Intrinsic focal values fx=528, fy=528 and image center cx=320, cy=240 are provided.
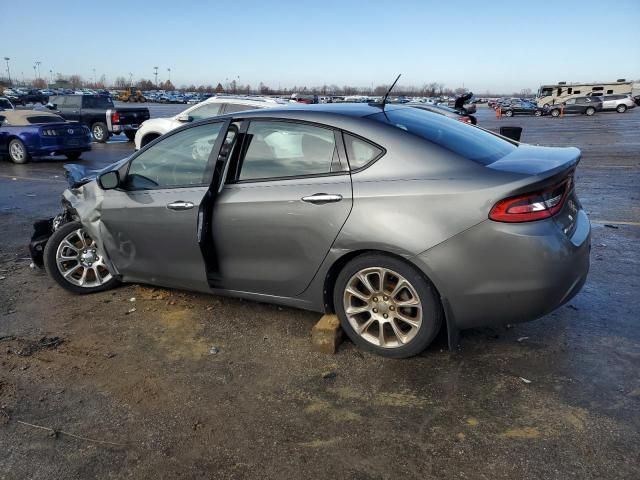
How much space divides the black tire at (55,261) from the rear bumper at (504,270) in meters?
3.14

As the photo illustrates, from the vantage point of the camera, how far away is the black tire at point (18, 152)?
14.4 m

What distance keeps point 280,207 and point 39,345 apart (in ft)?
6.77

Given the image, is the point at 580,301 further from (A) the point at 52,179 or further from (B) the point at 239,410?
(A) the point at 52,179

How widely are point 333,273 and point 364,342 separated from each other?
0.51 m

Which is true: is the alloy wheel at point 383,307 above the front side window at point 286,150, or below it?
below

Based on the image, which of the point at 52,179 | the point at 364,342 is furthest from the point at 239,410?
the point at 52,179

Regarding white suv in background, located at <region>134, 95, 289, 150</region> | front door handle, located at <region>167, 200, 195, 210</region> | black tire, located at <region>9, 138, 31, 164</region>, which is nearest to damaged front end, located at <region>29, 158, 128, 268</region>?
front door handle, located at <region>167, 200, 195, 210</region>

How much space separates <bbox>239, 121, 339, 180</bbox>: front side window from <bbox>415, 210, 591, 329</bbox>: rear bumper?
984 mm

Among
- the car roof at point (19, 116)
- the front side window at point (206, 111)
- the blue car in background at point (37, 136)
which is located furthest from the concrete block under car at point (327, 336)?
the car roof at point (19, 116)

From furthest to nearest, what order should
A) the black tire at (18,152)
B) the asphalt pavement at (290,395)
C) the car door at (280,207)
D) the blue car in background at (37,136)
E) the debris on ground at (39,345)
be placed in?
the black tire at (18,152) < the blue car in background at (37,136) < the debris on ground at (39,345) < the car door at (280,207) < the asphalt pavement at (290,395)

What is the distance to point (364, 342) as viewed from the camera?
360 centimetres

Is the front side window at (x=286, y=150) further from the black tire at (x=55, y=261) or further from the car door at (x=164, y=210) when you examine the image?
the black tire at (x=55, y=261)

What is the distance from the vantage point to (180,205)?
397cm

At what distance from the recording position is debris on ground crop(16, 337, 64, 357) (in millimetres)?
3770
